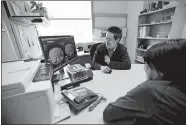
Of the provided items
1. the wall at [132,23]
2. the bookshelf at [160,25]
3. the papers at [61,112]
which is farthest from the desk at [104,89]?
the wall at [132,23]

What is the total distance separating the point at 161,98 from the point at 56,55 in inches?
33.7

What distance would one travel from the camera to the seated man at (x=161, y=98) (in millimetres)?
506

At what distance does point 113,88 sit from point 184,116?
461 mm

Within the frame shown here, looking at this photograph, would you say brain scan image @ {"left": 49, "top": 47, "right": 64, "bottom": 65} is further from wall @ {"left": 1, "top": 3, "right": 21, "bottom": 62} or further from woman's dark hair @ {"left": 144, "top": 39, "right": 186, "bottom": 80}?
woman's dark hair @ {"left": 144, "top": 39, "right": 186, "bottom": 80}

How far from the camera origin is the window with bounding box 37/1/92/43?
278 cm

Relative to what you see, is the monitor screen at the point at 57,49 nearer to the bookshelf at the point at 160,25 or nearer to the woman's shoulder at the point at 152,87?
the woman's shoulder at the point at 152,87

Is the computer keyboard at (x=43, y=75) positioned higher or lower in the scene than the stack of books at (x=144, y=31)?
lower

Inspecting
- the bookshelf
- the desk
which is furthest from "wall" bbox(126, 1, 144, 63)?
the desk

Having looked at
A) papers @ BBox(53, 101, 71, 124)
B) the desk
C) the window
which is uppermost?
the window

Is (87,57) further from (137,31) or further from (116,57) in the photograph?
(137,31)

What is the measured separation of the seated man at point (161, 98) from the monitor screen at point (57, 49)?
627 millimetres

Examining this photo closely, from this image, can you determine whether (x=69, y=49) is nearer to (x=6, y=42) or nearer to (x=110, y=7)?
(x=6, y=42)

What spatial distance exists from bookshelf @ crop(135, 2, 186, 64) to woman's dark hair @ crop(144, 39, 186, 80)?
1.27m

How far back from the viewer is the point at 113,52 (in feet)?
5.55
